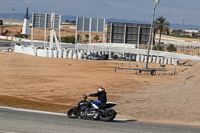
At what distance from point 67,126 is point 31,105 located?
277 inches

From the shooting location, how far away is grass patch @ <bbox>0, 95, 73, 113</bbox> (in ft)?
65.1

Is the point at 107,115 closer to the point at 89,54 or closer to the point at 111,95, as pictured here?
the point at 111,95

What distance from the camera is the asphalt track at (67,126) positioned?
1343cm

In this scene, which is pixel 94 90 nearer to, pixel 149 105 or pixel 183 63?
pixel 149 105

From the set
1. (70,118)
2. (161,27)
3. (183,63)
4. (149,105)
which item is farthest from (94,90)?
(161,27)

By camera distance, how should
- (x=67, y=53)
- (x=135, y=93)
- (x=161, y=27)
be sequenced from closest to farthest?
(x=135, y=93), (x=67, y=53), (x=161, y=27)

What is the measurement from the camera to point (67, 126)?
14.2 metres

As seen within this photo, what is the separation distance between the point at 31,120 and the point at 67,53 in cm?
4469

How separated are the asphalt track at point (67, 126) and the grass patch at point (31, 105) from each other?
3.35 metres

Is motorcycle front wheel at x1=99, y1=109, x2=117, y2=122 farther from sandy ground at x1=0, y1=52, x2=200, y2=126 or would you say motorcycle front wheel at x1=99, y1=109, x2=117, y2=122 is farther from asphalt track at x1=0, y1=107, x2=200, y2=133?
sandy ground at x1=0, y1=52, x2=200, y2=126

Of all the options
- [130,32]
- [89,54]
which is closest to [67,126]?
[89,54]

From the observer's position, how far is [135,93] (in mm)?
28156

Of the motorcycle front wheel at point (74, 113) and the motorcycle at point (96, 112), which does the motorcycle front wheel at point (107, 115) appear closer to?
the motorcycle at point (96, 112)

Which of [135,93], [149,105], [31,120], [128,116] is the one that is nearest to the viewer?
Result: [31,120]
